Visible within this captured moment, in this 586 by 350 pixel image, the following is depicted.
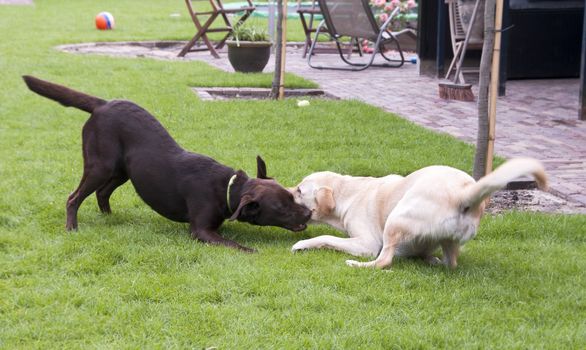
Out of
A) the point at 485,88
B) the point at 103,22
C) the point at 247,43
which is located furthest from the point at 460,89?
the point at 103,22

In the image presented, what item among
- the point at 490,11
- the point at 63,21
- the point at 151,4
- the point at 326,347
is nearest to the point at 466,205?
the point at 326,347

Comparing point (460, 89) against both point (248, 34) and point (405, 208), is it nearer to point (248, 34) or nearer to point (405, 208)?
point (248, 34)

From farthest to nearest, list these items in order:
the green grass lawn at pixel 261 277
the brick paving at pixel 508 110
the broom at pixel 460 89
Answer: the broom at pixel 460 89 → the brick paving at pixel 508 110 → the green grass lawn at pixel 261 277

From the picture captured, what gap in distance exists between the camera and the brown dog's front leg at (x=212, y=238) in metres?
4.90

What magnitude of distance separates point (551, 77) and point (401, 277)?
895 centimetres

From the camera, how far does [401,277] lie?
4391 millimetres

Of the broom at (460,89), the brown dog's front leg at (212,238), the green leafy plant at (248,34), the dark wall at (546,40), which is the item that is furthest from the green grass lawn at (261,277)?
the dark wall at (546,40)

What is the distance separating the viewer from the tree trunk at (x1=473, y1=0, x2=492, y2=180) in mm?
5703

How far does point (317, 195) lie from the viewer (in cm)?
512

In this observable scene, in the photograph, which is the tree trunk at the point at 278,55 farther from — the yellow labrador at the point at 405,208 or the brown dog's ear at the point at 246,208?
the brown dog's ear at the point at 246,208

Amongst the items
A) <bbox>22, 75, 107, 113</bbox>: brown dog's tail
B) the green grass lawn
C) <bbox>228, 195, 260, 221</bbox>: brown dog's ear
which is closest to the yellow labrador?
the green grass lawn

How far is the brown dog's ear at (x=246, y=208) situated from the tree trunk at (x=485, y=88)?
181 centimetres

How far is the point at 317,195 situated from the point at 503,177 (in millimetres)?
1470

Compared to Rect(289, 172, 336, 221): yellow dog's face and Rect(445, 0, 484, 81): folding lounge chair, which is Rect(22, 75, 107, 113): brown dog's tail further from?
Rect(445, 0, 484, 81): folding lounge chair
